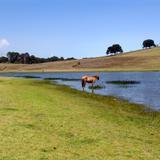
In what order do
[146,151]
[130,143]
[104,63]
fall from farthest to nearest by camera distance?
[104,63] < [130,143] < [146,151]

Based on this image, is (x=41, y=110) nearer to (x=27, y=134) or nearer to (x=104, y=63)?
(x=27, y=134)

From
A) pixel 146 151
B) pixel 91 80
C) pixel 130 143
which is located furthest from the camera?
pixel 91 80

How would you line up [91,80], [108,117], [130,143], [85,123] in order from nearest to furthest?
1. [130,143]
2. [85,123]
3. [108,117]
4. [91,80]

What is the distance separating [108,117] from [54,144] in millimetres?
8069

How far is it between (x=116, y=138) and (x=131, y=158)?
9.71 ft

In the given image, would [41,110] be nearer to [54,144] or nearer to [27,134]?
[27,134]

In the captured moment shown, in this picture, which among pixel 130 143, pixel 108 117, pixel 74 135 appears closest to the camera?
pixel 130 143

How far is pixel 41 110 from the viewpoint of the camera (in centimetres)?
2245

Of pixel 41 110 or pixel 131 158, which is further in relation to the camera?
pixel 41 110

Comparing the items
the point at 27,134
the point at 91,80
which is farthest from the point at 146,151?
the point at 91,80

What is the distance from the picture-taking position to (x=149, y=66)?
152875 mm

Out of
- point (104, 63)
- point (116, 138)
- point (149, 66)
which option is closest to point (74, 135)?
point (116, 138)

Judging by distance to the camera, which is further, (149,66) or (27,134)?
(149,66)

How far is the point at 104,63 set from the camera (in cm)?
18362
